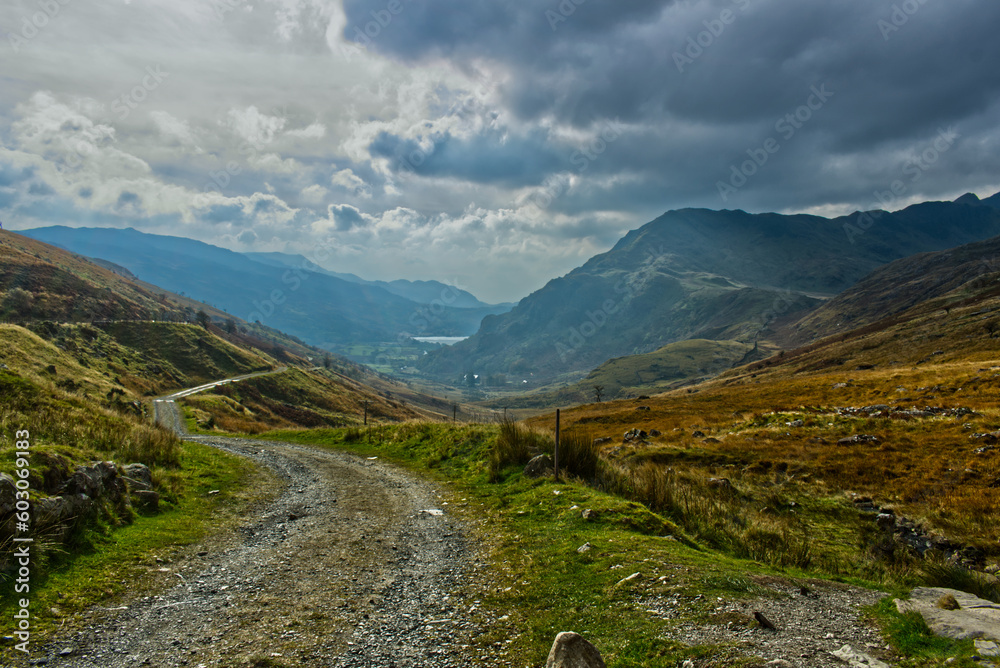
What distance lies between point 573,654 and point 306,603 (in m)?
4.77

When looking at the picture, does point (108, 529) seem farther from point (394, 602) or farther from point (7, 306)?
point (7, 306)

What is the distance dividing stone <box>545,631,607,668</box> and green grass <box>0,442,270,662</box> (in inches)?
266

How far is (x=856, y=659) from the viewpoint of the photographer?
5.09 m

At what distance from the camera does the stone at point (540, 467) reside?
15.7 metres

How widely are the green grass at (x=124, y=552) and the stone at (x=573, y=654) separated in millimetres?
6754

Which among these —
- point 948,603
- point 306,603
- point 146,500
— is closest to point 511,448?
point 306,603

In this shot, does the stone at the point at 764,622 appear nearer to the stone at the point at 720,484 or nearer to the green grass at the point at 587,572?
the green grass at the point at 587,572

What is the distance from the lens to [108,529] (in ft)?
31.5

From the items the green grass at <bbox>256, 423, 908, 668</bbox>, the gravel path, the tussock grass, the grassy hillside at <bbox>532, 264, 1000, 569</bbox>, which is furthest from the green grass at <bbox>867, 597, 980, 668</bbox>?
the tussock grass

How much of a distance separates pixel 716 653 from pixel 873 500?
1592 centimetres

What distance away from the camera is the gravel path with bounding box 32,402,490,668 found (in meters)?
6.01

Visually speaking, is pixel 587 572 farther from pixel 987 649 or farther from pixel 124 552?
pixel 124 552

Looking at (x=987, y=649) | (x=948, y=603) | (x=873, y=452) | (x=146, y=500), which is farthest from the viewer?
(x=873, y=452)

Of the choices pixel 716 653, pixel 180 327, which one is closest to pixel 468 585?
pixel 716 653
